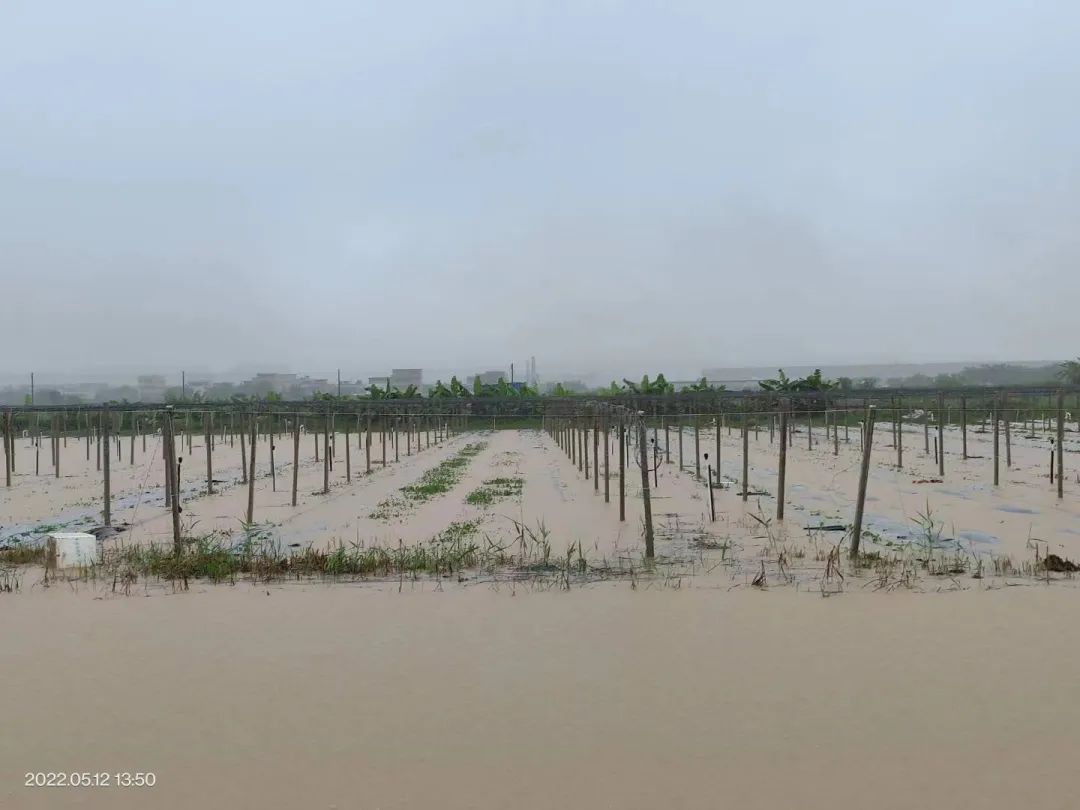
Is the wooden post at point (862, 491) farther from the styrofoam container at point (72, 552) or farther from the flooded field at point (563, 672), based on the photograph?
the styrofoam container at point (72, 552)

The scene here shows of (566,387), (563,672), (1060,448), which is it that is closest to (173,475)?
(563,672)

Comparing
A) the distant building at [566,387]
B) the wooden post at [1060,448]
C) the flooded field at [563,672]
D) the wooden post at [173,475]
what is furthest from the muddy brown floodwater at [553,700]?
the distant building at [566,387]

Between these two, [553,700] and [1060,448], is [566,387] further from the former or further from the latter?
[553,700]

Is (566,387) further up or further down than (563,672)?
further up

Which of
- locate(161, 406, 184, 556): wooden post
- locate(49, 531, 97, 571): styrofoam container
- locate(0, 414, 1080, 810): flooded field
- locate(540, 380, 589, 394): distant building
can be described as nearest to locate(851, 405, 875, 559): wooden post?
locate(0, 414, 1080, 810): flooded field

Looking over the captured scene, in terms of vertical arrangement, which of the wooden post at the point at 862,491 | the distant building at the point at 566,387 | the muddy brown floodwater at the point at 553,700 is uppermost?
the distant building at the point at 566,387

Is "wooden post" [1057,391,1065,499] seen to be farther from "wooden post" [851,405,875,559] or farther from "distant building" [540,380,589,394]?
→ "distant building" [540,380,589,394]

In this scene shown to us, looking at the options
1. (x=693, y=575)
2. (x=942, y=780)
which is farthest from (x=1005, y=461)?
(x=942, y=780)

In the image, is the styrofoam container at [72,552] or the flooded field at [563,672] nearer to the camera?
the flooded field at [563,672]

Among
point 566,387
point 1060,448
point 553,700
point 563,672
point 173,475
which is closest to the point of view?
point 553,700

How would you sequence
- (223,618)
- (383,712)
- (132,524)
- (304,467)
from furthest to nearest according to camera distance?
1. (304,467)
2. (132,524)
3. (223,618)
4. (383,712)

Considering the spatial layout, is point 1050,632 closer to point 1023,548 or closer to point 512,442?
point 1023,548
